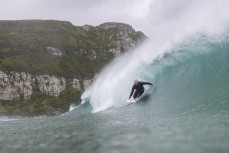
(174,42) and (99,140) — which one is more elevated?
(174,42)

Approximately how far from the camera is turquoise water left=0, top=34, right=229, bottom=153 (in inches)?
491

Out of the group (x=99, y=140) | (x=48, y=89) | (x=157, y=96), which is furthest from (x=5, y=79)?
(x=99, y=140)

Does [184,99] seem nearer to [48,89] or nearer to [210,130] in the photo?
[210,130]

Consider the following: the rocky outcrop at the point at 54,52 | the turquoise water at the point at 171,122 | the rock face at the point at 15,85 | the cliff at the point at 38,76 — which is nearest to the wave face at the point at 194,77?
the turquoise water at the point at 171,122

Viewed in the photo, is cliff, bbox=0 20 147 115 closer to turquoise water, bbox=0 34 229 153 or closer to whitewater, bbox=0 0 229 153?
whitewater, bbox=0 0 229 153

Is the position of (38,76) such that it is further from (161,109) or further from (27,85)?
(161,109)

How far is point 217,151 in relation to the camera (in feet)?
34.3

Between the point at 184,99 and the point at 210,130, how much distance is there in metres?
11.2

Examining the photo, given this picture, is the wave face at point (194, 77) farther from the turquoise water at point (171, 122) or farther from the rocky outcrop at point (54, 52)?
the rocky outcrop at point (54, 52)

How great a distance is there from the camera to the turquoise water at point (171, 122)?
1247 cm

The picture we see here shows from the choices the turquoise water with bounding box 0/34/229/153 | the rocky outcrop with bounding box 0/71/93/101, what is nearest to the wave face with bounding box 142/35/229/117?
the turquoise water with bounding box 0/34/229/153

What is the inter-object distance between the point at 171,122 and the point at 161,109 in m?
6.10

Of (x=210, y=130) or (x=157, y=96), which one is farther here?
(x=157, y=96)

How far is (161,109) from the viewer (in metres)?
23.2
